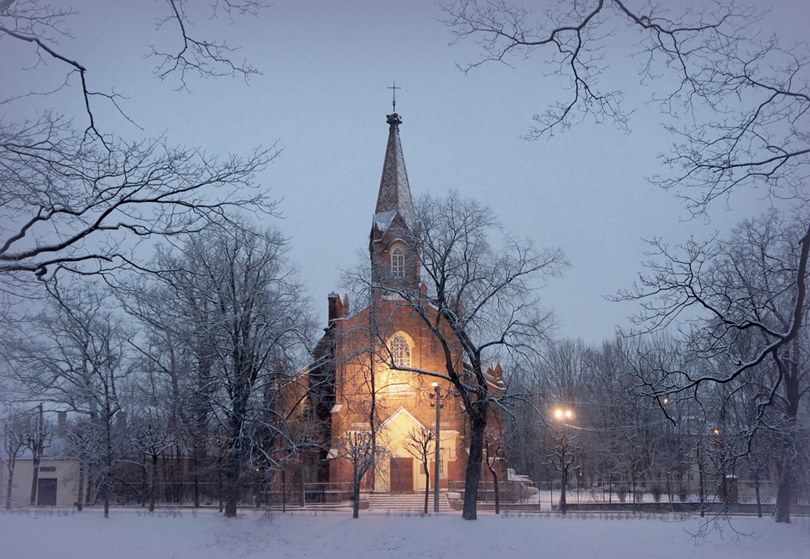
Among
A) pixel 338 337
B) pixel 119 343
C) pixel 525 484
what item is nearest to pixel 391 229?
pixel 338 337

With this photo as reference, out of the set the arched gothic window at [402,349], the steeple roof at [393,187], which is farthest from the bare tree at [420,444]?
the steeple roof at [393,187]

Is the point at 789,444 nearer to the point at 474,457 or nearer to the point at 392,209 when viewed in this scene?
the point at 474,457

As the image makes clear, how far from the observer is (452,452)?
127ft

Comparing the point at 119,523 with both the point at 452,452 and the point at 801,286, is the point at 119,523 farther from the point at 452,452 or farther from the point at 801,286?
the point at 801,286

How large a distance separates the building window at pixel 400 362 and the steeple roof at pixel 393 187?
662 cm

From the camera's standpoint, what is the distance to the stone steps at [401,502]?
3272cm

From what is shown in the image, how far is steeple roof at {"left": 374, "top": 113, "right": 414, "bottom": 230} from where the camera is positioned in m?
43.8

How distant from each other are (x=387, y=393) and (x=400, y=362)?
7.49 ft

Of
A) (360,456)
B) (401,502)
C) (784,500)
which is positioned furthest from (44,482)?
(784,500)

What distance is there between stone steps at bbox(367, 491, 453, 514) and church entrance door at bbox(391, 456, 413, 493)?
0.91 metres

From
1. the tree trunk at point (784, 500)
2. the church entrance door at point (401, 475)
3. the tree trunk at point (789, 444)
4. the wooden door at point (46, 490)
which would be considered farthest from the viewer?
the wooden door at point (46, 490)

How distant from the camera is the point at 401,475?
37938 mm

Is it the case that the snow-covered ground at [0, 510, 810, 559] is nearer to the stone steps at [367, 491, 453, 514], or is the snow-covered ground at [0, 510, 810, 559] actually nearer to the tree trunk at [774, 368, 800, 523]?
the tree trunk at [774, 368, 800, 523]

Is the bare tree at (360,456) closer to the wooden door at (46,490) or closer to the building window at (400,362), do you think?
the building window at (400,362)
